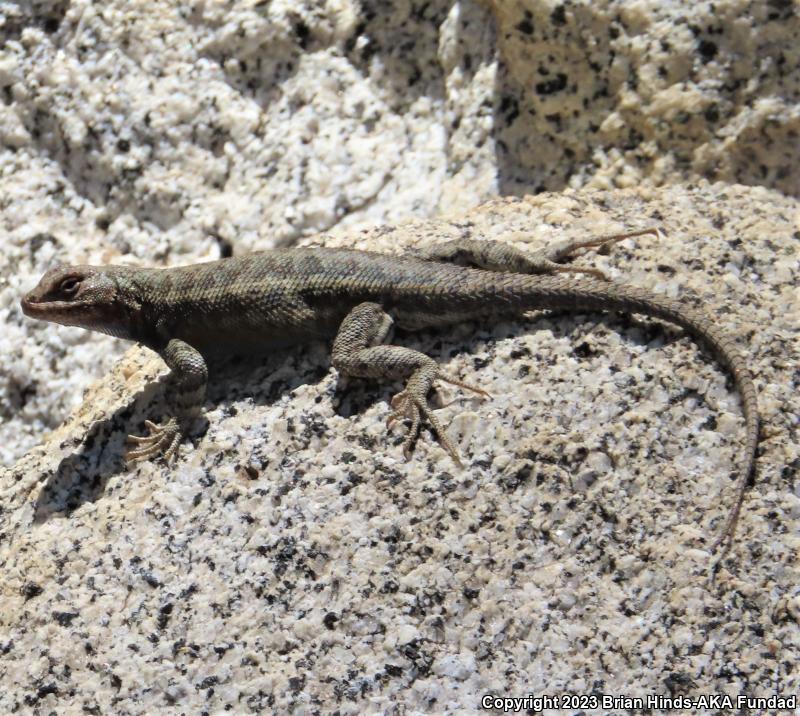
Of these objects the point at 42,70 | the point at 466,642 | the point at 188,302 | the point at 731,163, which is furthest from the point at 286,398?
the point at 42,70

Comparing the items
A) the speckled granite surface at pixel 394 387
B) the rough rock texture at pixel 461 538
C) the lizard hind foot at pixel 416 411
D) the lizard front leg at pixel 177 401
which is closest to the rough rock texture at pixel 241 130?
the speckled granite surface at pixel 394 387

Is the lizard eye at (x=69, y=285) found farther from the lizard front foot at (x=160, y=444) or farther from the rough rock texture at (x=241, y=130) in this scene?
the lizard front foot at (x=160, y=444)

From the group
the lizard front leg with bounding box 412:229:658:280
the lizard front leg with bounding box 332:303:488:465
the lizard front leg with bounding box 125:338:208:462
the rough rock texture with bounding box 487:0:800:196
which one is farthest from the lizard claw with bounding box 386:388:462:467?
the rough rock texture with bounding box 487:0:800:196

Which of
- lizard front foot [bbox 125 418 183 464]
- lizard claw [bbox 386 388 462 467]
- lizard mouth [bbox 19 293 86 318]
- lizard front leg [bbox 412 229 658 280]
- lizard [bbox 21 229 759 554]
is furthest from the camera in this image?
lizard mouth [bbox 19 293 86 318]

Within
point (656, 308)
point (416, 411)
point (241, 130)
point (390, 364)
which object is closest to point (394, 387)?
point (390, 364)

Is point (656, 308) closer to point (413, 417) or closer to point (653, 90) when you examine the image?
point (413, 417)

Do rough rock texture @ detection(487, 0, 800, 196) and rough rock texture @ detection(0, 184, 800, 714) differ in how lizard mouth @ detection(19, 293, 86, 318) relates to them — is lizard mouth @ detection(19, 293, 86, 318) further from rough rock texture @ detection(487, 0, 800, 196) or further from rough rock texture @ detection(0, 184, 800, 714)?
rough rock texture @ detection(487, 0, 800, 196)
